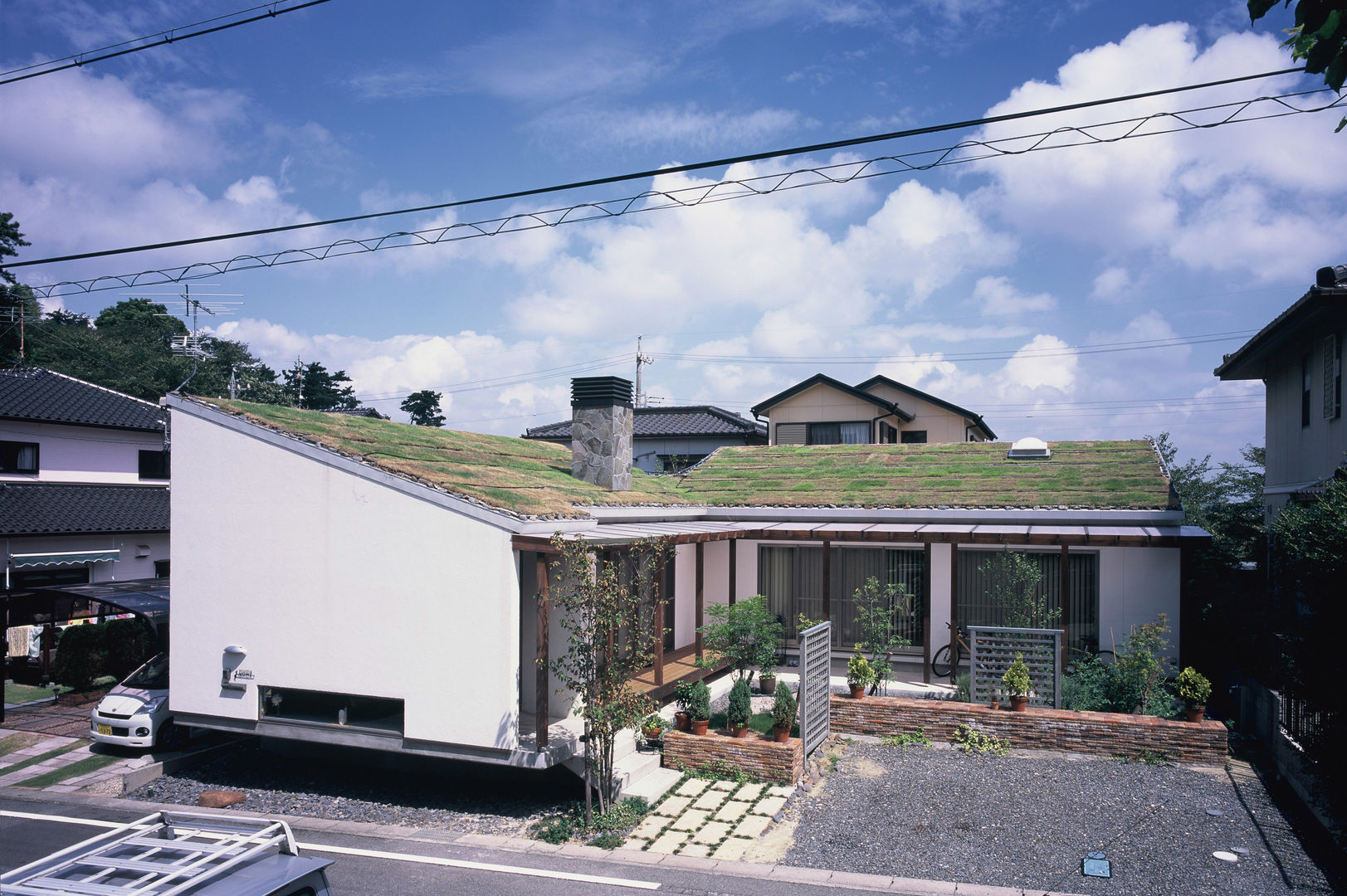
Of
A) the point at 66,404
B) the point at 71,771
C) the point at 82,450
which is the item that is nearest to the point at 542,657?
the point at 71,771

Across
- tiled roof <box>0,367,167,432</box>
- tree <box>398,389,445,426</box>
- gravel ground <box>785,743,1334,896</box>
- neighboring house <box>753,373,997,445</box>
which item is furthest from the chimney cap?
tree <box>398,389,445,426</box>

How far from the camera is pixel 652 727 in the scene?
37.9 feet

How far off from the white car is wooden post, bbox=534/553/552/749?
21.7 feet

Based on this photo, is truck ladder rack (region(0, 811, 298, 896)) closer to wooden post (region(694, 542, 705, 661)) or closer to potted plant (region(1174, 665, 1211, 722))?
wooden post (region(694, 542, 705, 661))

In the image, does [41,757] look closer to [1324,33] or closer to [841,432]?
[1324,33]

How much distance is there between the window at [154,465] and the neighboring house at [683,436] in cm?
1684

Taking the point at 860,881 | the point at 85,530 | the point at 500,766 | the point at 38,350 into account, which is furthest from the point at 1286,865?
the point at 38,350

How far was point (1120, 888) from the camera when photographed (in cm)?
783

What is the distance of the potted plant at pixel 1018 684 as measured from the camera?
12.1 metres

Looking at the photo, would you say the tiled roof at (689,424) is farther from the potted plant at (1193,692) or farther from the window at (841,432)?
the potted plant at (1193,692)

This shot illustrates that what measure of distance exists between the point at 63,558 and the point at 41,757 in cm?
979

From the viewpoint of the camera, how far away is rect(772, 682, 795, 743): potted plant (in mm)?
10758

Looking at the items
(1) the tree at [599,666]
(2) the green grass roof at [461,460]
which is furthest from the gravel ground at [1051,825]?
(2) the green grass roof at [461,460]

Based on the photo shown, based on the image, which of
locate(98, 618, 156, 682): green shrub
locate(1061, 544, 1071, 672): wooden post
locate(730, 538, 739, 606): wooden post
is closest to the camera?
locate(1061, 544, 1071, 672): wooden post
